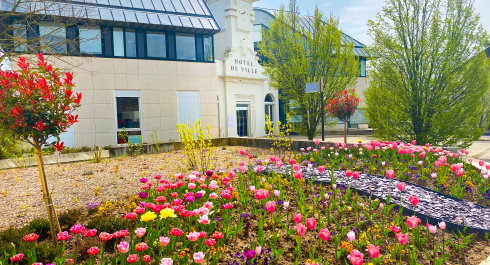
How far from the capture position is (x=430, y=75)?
10203 mm

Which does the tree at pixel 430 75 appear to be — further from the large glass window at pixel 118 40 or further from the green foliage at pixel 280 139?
the large glass window at pixel 118 40

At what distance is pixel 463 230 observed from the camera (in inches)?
141

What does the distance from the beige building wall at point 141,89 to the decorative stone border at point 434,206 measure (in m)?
10.6

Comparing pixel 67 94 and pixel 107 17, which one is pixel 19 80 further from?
pixel 107 17

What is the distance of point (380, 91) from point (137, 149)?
822cm

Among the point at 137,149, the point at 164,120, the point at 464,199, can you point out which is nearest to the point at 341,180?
the point at 464,199

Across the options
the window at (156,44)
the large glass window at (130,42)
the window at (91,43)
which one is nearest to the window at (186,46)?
the window at (156,44)

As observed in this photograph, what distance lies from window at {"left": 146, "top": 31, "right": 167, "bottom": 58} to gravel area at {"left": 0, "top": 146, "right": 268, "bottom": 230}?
6.89 metres

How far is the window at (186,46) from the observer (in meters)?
15.3

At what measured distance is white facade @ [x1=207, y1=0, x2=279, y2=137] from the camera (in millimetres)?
18595

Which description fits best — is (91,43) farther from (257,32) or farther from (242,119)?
(257,32)

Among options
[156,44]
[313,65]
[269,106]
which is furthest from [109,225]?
[269,106]

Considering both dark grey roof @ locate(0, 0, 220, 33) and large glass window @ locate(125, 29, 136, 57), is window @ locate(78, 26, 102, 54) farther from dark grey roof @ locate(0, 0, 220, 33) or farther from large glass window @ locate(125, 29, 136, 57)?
large glass window @ locate(125, 29, 136, 57)

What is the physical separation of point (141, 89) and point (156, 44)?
7.39 feet
